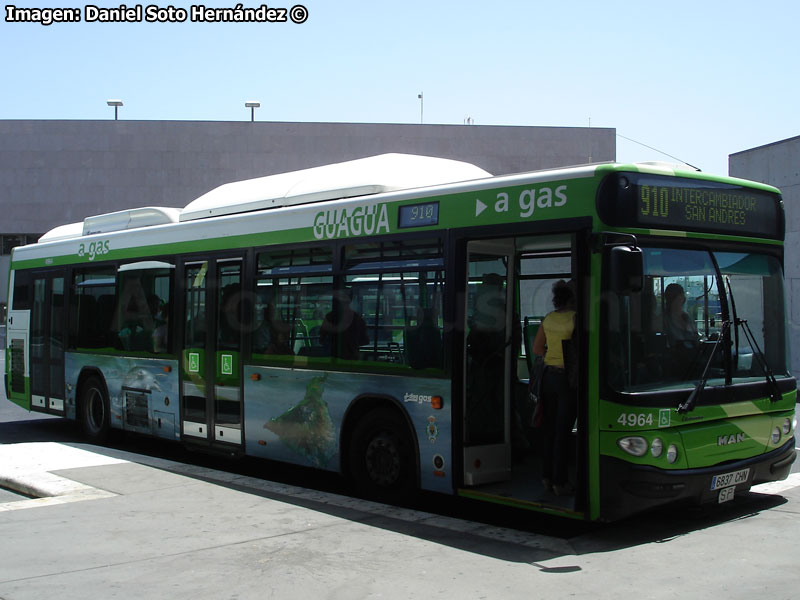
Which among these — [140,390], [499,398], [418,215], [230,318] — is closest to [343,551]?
[499,398]

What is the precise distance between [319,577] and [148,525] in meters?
Answer: 2.17

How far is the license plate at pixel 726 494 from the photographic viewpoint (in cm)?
720

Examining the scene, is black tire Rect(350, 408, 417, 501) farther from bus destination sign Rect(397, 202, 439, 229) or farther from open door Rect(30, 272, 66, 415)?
open door Rect(30, 272, 66, 415)

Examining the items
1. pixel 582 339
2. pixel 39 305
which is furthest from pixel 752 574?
pixel 39 305

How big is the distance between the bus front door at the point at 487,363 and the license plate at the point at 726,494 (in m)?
1.84

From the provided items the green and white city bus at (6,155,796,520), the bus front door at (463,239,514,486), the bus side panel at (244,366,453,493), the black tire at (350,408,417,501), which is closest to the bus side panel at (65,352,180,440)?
the green and white city bus at (6,155,796,520)

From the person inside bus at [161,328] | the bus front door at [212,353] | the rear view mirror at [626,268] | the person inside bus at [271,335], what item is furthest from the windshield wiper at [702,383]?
the person inside bus at [161,328]

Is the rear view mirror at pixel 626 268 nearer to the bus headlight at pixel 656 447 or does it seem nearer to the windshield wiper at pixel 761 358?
the bus headlight at pixel 656 447

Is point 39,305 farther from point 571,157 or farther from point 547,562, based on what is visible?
point 571,157

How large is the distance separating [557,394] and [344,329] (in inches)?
93.4

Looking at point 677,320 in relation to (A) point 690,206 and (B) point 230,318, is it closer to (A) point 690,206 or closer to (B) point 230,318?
(A) point 690,206

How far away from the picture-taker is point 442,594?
18.6 ft

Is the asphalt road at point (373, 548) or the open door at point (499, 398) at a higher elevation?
the open door at point (499, 398)

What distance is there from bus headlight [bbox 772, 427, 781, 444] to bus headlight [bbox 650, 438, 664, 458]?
1.64 meters
